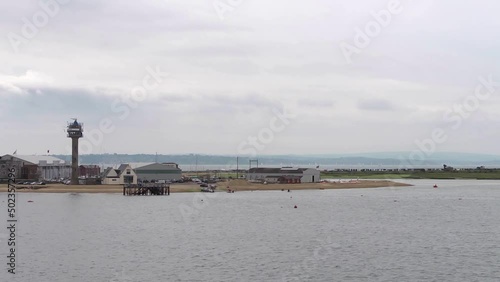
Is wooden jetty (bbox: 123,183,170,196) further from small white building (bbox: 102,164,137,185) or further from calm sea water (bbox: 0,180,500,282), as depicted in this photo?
calm sea water (bbox: 0,180,500,282)

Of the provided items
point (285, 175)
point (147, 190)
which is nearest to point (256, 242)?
point (147, 190)

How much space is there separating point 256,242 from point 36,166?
106996 mm

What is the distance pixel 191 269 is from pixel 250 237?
661 inches

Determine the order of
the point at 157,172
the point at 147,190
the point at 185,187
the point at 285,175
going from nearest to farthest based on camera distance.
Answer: the point at 147,190 → the point at 185,187 → the point at 157,172 → the point at 285,175

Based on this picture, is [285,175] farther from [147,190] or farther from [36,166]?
[36,166]

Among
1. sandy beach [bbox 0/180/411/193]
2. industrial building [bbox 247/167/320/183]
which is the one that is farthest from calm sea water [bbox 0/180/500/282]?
industrial building [bbox 247/167/320/183]

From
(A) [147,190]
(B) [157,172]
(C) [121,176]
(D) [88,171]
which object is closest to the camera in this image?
(A) [147,190]

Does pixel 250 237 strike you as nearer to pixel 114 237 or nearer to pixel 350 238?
pixel 350 238

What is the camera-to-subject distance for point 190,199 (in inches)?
4395

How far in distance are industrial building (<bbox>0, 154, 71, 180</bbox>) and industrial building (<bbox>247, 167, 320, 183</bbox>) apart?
51805mm

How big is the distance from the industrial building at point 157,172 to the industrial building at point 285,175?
911 inches

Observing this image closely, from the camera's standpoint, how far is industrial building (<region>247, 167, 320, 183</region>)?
517 ft

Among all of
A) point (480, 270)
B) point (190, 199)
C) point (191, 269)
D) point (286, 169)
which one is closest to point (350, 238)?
point (480, 270)

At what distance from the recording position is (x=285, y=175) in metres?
158
